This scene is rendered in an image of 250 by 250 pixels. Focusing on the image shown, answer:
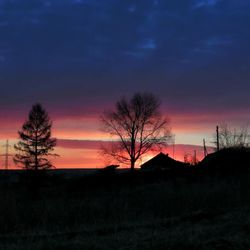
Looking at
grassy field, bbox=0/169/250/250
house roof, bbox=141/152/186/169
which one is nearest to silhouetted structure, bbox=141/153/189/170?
house roof, bbox=141/152/186/169

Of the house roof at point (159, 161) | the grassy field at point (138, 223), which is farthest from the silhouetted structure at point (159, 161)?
the grassy field at point (138, 223)

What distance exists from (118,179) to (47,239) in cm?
3822

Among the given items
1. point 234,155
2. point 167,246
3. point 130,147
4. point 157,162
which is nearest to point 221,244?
point 167,246

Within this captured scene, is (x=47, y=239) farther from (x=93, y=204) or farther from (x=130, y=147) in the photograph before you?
(x=130, y=147)

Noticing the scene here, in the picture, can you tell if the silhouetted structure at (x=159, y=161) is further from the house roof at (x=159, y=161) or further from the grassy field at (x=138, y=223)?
the grassy field at (x=138, y=223)

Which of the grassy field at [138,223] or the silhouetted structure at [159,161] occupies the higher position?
the silhouetted structure at [159,161]

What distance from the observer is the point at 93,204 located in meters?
19.3

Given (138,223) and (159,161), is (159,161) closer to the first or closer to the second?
(159,161)

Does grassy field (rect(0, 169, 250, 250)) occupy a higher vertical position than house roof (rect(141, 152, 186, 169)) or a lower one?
lower

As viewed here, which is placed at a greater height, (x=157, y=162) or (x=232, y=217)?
(x=157, y=162)

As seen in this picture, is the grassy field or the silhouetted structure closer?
the grassy field

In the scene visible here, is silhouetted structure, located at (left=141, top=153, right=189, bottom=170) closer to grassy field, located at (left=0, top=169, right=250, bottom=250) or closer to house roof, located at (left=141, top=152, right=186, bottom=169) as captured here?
house roof, located at (left=141, top=152, right=186, bottom=169)

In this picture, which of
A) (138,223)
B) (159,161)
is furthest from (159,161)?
(138,223)

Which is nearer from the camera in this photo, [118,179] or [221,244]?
[221,244]
